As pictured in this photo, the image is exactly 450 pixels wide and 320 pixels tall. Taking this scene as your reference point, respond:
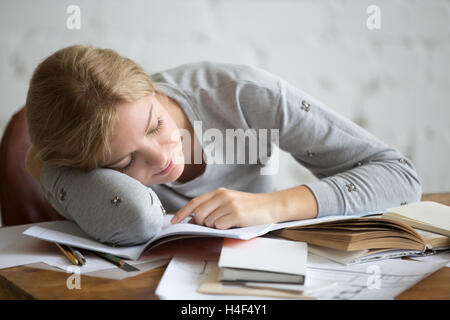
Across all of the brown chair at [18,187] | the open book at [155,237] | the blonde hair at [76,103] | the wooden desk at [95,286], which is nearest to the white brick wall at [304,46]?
the brown chair at [18,187]

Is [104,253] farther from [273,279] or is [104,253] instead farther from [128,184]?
[273,279]

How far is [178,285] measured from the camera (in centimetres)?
47

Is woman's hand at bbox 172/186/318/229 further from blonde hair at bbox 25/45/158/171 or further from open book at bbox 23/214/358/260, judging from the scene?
blonde hair at bbox 25/45/158/171

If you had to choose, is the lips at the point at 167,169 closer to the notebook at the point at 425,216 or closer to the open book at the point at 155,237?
the open book at the point at 155,237

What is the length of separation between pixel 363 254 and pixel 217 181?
17.5 inches

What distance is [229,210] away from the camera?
2.06 ft

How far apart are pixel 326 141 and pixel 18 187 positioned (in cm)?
62

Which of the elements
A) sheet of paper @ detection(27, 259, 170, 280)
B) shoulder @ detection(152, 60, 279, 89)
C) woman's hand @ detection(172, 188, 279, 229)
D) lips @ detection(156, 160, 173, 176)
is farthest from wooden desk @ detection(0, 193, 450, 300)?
shoulder @ detection(152, 60, 279, 89)

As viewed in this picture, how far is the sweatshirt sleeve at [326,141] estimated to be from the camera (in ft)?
2.52

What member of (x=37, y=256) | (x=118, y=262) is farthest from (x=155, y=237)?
(x=37, y=256)

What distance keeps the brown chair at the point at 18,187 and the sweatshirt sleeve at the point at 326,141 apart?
47 cm

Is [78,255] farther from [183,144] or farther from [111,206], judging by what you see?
[183,144]

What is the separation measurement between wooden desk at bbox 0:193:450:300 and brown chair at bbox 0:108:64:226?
464 mm

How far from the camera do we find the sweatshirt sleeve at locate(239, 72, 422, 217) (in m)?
0.77
